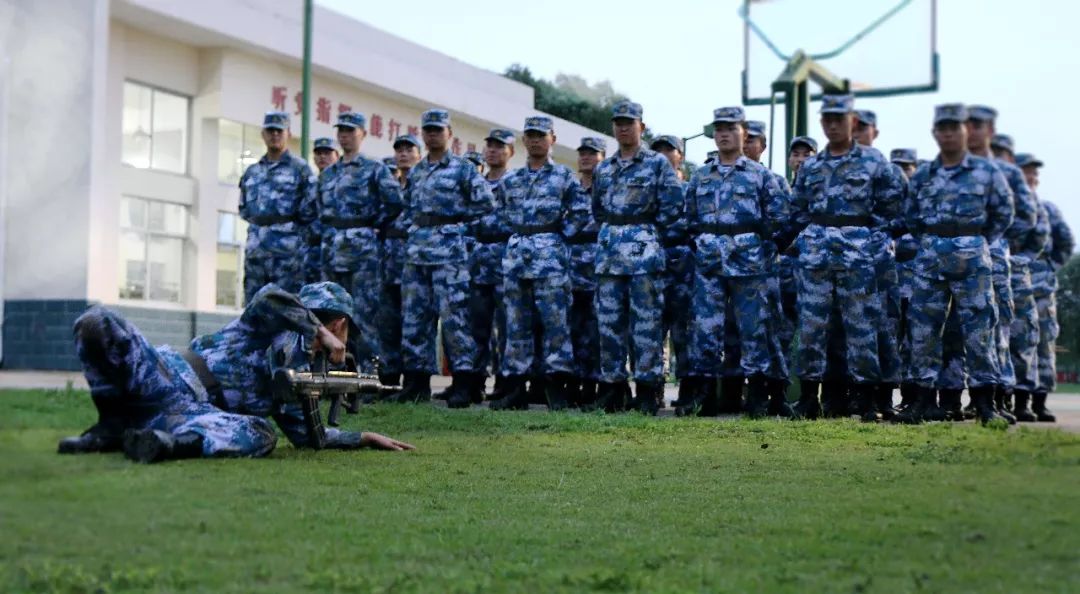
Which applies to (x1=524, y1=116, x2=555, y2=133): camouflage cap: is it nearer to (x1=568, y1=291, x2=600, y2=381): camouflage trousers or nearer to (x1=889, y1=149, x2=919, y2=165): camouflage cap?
(x1=568, y1=291, x2=600, y2=381): camouflage trousers

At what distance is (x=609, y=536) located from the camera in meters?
4.05

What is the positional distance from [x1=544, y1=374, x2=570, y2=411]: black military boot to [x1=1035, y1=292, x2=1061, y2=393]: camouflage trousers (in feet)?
12.6

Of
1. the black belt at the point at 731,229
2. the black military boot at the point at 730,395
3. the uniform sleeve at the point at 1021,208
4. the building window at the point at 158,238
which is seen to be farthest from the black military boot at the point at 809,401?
the building window at the point at 158,238

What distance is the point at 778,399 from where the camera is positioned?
9766 mm

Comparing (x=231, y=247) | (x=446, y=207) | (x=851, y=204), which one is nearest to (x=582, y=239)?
(x=446, y=207)

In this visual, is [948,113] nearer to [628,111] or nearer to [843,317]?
[843,317]

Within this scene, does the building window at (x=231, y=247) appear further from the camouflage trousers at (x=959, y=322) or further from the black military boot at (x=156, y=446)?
the black military boot at (x=156, y=446)

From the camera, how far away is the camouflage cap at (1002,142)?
7758 mm

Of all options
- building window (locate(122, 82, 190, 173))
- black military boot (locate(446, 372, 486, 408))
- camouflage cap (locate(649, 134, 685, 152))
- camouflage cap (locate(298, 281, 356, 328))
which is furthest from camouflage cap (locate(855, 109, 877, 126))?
building window (locate(122, 82, 190, 173))

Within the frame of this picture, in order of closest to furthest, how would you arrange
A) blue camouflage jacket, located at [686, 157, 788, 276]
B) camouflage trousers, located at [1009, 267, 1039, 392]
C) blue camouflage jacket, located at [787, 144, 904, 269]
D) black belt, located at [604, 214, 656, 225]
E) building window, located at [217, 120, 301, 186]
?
1. blue camouflage jacket, located at [787, 144, 904, 269]
2. blue camouflage jacket, located at [686, 157, 788, 276]
3. black belt, located at [604, 214, 656, 225]
4. camouflage trousers, located at [1009, 267, 1039, 392]
5. building window, located at [217, 120, 301, 186]

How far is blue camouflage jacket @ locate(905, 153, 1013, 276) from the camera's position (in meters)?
8.70

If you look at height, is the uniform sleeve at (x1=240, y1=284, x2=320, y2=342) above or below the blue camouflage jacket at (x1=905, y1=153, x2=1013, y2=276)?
below

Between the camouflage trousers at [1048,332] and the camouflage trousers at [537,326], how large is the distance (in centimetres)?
385

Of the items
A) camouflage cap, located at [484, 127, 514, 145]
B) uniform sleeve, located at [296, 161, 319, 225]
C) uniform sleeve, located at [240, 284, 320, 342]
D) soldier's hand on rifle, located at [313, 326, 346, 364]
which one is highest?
camouflage cap, located at [484, 127, 514, 145]
